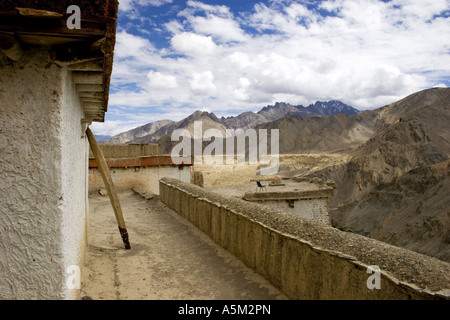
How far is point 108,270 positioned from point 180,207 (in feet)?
15.8

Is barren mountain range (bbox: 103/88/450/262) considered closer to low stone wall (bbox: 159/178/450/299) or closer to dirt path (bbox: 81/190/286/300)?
dirt path (bbox: 81/190/286/300)

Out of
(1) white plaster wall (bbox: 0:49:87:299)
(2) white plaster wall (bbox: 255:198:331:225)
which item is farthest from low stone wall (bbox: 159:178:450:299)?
(2) white plaster wall (bbox: 255:198:331:225)

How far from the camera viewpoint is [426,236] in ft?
55.5

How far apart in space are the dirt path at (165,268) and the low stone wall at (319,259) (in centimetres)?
32

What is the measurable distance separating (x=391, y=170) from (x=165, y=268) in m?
35.2

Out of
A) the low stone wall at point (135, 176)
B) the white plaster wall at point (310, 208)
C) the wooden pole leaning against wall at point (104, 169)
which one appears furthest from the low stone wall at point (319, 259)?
the low stone wall at point (135, 176)

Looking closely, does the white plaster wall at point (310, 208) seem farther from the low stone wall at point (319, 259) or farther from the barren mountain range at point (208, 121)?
the barren mountain range at point (208, 121)

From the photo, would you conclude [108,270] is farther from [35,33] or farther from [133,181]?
[133,181]

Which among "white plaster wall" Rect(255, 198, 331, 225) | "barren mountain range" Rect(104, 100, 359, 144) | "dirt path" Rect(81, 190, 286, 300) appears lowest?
"white plaster wall" Rect(255, 198, 331, 225)

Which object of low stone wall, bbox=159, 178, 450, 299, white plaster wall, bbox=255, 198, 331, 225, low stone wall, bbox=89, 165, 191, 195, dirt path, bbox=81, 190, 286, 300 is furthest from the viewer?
white plaster wall, bbox=255, 198, 331, 225

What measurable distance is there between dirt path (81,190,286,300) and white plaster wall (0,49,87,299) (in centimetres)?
128

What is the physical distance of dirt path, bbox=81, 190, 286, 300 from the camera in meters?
5.04

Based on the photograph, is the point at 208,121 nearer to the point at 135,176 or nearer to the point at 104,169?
the point at 135,176
